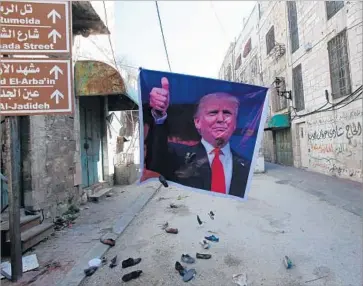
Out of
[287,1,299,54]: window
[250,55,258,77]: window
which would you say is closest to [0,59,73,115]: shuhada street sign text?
[287,1,299,54]: window

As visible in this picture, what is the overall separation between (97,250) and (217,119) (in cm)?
275

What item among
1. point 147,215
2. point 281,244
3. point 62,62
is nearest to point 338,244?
point 281,244

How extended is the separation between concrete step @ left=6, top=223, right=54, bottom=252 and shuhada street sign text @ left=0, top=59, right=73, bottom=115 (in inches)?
75.8

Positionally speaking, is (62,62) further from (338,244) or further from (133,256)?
(338,244)

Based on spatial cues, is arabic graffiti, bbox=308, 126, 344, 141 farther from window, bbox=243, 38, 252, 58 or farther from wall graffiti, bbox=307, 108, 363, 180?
window, bbox=243, 38, 252, 58

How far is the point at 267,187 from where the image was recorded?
10961 millimetres

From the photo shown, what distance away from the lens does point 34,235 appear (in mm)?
4707

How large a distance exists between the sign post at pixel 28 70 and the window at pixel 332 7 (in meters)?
11.3

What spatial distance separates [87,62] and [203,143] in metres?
5.03

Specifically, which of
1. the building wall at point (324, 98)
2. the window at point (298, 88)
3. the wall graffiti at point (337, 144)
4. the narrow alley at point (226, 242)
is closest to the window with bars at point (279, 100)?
Result: the window at point (298, 88)

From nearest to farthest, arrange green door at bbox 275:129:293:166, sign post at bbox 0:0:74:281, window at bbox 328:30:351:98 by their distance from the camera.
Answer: sign post at bbox 0:0:74:281 → window at bbox 328:30:351:98 → green door at bbox 275:129:293:166

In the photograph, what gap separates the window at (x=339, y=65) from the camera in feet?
37.8

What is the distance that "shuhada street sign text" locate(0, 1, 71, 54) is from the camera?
3.71 meters

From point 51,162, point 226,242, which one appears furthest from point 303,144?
point 51,162
